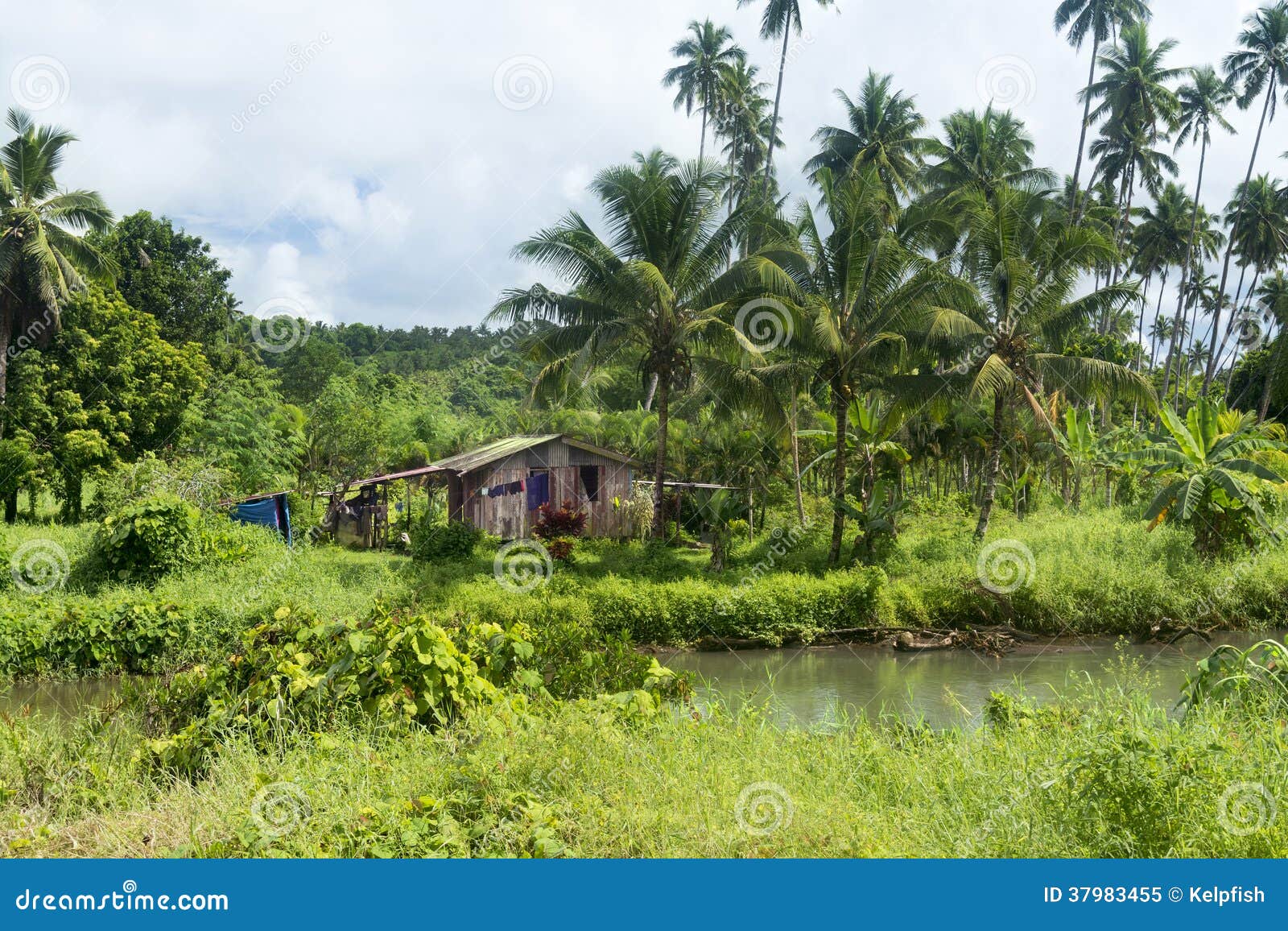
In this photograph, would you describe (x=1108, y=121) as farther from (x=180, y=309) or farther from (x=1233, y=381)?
(x=180, y=309)

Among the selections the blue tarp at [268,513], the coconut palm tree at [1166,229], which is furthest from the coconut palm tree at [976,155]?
the blue tarp at [268,513]

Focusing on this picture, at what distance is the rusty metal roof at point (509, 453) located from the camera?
75.4ft

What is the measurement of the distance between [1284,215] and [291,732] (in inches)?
1908

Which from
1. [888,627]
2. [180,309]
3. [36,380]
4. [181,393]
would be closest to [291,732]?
[888,627]

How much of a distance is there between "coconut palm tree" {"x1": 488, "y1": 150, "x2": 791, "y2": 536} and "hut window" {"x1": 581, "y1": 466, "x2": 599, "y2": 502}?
16.0 feet

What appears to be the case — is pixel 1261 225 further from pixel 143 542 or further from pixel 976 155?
pixel 143 542

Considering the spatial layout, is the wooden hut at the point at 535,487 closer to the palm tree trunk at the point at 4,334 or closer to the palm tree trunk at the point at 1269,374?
the palm tree trunk at the point at 4,334

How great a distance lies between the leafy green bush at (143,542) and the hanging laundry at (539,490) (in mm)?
9131

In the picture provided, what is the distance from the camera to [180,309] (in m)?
32.8

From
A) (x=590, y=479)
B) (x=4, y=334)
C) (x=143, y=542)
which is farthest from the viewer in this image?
(x=4, y=334)

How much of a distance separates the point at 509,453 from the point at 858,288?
926 cm

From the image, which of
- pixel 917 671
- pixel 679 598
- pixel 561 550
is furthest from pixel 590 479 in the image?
pixel 917 671

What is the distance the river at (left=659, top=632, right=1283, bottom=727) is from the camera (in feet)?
38.6

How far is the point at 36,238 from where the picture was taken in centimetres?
2453
